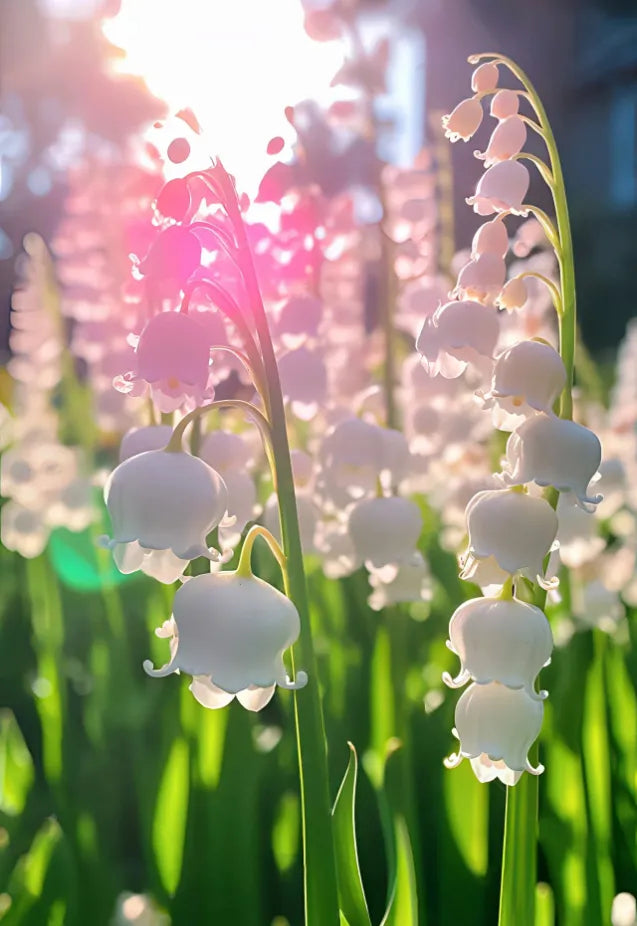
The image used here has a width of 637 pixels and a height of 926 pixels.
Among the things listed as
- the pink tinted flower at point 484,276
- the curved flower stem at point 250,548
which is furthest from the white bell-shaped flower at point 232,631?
the pink tinted flower at point 484,276

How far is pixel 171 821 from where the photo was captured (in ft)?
4.93

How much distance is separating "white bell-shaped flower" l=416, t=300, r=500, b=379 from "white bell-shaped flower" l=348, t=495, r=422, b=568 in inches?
21.9

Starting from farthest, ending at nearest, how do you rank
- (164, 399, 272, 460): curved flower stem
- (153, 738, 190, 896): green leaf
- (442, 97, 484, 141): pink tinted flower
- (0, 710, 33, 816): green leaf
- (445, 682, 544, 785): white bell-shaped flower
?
1. (0, 710, 33, 816): green leaf
2. (153, 738, 190, 896): green leaf
3. (442, 97, 484, 141): pink tinted flower
4. (445, 682, 544, 785): white bell-shaped flower
5. (164, 399, 272, 460): curved flower stem

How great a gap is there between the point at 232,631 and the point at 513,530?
0.27 m

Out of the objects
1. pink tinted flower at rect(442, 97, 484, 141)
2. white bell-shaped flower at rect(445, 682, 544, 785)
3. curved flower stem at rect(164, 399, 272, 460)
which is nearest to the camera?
curved flower stem at rect(164, 399, 272, 460)

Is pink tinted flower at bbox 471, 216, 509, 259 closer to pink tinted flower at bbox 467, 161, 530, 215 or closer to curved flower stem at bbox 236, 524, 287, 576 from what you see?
pink tinted flower at bbox 467, 161, 530, 215

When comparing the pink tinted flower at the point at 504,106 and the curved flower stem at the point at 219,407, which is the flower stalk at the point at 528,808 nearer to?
the pink tinted flower at the point at 504,106

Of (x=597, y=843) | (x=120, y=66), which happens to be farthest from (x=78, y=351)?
(x=597, y=843)

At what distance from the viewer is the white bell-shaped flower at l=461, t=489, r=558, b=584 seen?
86 cm

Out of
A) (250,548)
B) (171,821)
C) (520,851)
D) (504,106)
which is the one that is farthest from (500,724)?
(171,821)

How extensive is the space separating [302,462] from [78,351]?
7.32ft

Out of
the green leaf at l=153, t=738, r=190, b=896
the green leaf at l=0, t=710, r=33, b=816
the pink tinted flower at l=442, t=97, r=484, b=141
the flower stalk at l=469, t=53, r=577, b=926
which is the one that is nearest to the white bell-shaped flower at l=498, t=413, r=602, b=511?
the flower stalk at l=469, t=53, r=577, b=926

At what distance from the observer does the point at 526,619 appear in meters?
0.89

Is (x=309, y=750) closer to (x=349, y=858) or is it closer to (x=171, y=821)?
(x=349, y=858)
